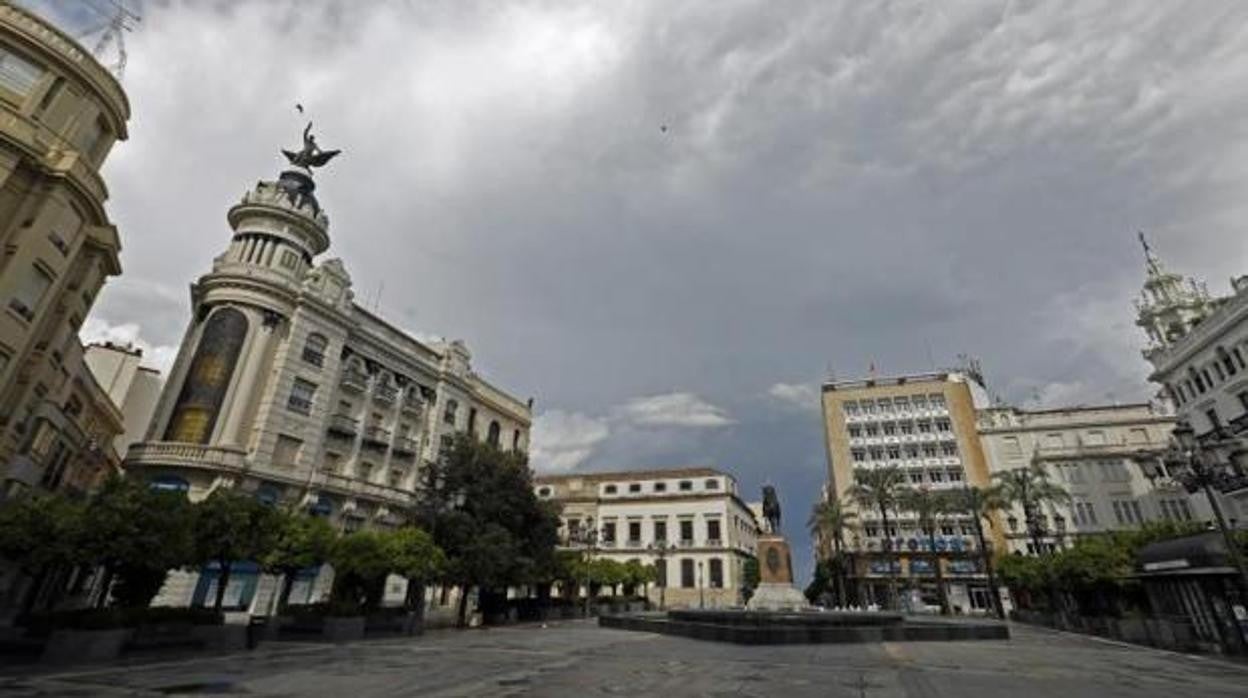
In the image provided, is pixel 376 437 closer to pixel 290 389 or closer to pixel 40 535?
pixel 290 389

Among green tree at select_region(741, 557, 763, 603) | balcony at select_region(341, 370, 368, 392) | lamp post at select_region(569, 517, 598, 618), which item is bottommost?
green tree at select_region(741, 557, 763, 603)

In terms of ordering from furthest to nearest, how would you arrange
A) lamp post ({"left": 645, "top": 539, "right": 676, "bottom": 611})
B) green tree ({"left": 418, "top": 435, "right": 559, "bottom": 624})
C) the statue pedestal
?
lamp post ({"left": 645, "top": 539, "right": 676, "bottom": 611})
the statue pedestal
green tree ({"left": 418, "top": 435, "right": 559, "bottom": 624})

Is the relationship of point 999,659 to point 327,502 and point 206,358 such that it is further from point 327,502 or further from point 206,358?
point 206,358

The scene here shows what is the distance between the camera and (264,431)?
3231cm

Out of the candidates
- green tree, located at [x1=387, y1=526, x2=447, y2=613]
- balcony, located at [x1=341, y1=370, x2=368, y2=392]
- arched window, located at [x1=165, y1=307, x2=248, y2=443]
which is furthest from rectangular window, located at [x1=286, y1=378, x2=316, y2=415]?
green tree, located at [x1=387, y1=526, x2=447, y2=613]

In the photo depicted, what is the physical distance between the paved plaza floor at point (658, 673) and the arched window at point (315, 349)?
68.0 ft

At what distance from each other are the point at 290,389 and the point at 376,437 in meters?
7.02

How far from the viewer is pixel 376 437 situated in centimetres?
3947

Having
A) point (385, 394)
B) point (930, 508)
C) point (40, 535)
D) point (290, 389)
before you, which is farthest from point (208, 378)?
point (930, 508)

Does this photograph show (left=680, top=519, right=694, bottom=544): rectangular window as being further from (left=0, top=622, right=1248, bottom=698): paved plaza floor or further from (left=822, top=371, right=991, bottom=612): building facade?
(left=0, top=622, right=1248, bottom=698): paved plaza floor

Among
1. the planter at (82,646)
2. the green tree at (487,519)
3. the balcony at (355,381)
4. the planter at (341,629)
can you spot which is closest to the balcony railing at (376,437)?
the balcony at (355,381)

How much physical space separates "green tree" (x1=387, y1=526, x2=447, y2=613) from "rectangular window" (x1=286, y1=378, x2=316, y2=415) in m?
13.7

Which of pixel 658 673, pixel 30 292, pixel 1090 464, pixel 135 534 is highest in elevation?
pixel 1090 464

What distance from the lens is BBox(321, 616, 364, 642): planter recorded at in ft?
69.8
